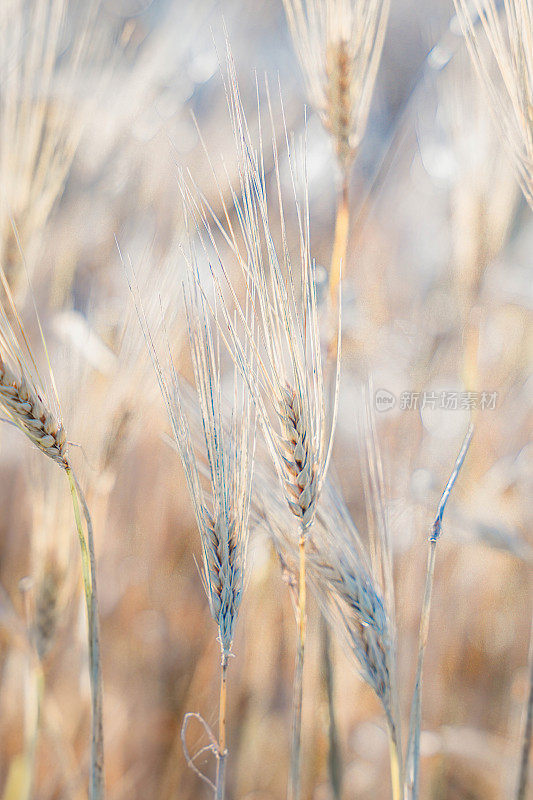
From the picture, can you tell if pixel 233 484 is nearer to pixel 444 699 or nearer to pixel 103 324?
pixel 103 324

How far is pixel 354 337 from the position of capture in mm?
746

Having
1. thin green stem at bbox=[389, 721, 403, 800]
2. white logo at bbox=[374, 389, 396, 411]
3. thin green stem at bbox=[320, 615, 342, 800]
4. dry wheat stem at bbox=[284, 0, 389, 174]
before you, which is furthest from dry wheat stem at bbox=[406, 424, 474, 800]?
white logo at bbox=[374, 389, 396, 411]

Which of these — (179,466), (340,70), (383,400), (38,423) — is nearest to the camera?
(38,423)

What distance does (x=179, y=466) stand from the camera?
35.2 inches

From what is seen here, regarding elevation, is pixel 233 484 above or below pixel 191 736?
above

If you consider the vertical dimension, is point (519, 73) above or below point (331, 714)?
above

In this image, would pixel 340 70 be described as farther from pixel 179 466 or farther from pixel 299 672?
pixel 179 466

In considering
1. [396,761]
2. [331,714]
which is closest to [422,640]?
[396,761]

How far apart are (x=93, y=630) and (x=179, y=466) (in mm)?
555

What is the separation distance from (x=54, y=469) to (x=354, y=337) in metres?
0.41

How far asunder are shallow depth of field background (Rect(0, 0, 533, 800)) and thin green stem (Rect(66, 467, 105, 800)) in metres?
0.18

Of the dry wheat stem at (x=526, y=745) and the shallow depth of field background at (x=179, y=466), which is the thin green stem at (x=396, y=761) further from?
the shallow depth of field background at (x=179, y=466)

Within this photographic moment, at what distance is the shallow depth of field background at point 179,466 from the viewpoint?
1.94ft

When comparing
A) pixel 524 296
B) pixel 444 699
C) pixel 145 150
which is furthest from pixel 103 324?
pixel 444 699
